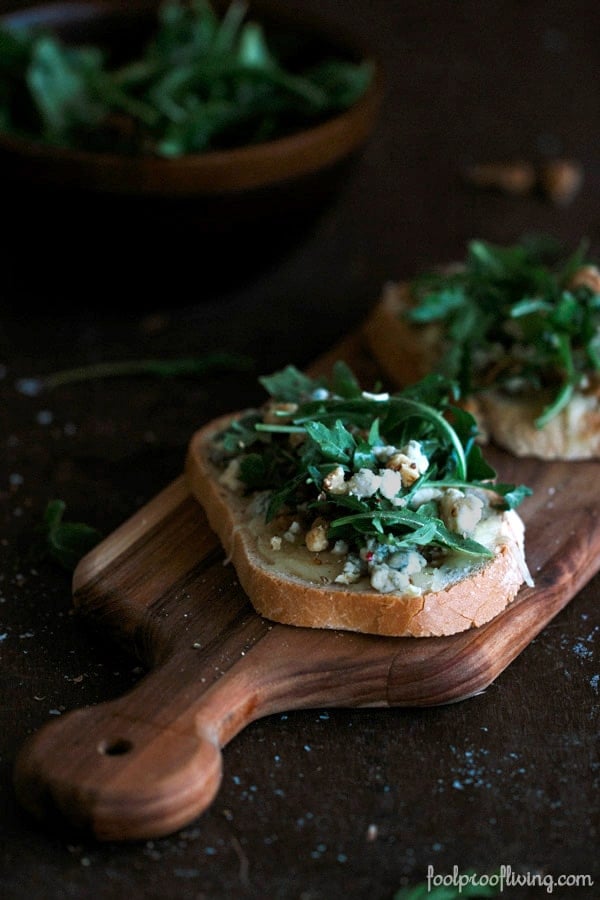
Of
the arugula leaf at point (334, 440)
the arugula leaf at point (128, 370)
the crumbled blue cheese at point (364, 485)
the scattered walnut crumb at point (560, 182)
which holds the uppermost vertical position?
the arugula leaf at point (334, 440)

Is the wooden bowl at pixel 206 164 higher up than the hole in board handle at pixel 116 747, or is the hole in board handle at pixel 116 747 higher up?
the wooden bowl at pixel 206 164

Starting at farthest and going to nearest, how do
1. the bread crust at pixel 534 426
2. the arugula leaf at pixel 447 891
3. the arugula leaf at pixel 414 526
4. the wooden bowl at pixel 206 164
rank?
the wooden bowl at pixel 206 164, the bread crust at pixel 534 426, the arugula leaf at pixel 414 526, the arugula leaf at pixel 447 891

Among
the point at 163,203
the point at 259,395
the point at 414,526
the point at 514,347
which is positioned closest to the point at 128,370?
the point at 259,395

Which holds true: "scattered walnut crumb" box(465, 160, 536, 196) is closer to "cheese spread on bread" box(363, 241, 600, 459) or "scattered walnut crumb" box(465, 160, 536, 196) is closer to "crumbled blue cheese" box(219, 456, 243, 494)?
"cheese spread on bread" box(363, 241, 600, 459)

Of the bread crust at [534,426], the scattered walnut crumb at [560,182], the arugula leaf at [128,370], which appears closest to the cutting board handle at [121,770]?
the bread crust at [534,426]

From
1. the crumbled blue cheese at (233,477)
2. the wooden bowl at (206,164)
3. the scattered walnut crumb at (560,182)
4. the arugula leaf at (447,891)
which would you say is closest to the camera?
the arugula leaf at (447,891)

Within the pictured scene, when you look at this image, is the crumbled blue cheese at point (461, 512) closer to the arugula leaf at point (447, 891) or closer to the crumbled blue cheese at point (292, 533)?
the crumbled blue cheese at point (292, 533)

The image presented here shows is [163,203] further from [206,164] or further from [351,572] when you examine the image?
[351,572]
